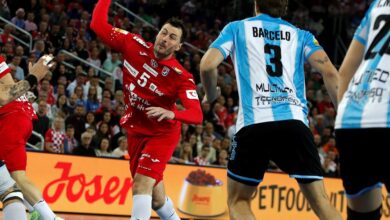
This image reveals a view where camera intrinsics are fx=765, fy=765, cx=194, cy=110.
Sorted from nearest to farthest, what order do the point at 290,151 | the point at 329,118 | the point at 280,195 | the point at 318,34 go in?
the point at 290,151
the point at 280,195
the point at 329,118
the point at 318,34

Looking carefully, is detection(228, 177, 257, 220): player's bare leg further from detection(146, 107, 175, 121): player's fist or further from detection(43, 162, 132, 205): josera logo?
detection(43, 162, 132, 205): josera logo

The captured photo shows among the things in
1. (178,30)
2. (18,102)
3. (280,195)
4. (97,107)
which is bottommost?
(280,195)

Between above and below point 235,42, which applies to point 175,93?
below

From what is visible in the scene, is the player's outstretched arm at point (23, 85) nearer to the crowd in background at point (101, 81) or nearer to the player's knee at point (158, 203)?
the player's knee at point (158, 203)

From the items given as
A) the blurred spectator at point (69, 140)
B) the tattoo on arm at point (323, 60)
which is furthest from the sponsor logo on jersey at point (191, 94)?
the blurred spectator at point (69, 140)

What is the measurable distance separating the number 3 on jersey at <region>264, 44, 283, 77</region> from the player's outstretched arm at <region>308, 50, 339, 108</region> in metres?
0.29

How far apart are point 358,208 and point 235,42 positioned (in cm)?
198

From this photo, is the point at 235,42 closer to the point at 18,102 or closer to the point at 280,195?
the point at 18,102

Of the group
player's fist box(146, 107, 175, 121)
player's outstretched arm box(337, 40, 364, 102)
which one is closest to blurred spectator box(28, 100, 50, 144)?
player's fist box(146, 107, 175, 121)

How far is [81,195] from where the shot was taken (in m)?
12.7

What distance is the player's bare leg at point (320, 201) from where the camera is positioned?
5.61 meters

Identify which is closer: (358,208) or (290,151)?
(358,208)

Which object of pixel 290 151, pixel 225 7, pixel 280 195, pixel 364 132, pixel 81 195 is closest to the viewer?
pixel 364 132

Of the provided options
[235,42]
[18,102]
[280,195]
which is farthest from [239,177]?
[280,195]
